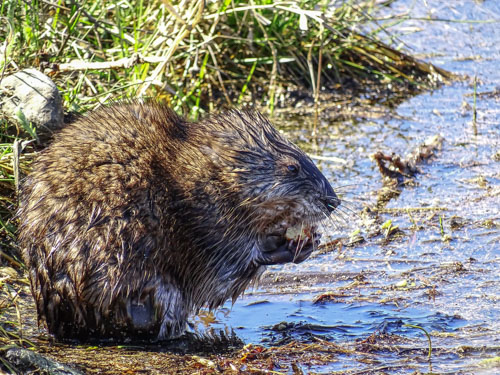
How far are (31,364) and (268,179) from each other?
1.53 meters

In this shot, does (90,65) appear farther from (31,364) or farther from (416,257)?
(31,364)


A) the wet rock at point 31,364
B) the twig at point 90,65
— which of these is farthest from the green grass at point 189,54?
the wet rock at point 31,364

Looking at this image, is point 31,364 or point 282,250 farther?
point 282,250

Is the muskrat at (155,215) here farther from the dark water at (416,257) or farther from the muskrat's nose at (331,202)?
the dark water at (416,257)

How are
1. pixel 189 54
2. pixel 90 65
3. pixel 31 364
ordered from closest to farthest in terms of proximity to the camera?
pixel 31 364
pixel 90 65
pixel 189 54

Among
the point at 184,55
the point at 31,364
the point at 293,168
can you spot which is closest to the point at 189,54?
the point at 184,55

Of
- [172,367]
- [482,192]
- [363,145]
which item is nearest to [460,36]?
[363,145]

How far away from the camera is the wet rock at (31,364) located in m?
3.75

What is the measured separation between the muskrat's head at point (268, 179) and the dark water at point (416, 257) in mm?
282

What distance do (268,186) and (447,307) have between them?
43.6 inches

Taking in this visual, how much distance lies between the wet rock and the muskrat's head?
1272 millimetres

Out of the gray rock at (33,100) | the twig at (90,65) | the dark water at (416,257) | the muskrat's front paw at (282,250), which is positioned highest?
the twig at (90,65)

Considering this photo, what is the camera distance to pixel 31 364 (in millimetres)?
3758

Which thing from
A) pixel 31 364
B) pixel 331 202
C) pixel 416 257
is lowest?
pixel 416 257
